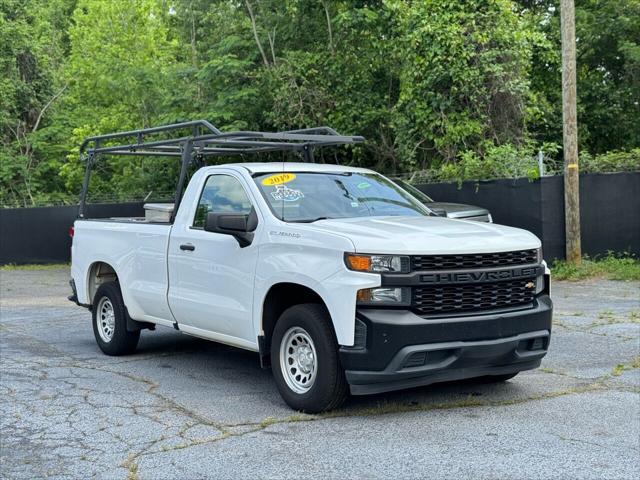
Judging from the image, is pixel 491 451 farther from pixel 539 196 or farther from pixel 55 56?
pixel 55 56

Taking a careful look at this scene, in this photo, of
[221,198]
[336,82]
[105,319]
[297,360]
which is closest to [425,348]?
[297,360]

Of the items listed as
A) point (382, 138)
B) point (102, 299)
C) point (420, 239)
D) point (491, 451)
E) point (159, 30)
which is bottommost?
point (491, 451)

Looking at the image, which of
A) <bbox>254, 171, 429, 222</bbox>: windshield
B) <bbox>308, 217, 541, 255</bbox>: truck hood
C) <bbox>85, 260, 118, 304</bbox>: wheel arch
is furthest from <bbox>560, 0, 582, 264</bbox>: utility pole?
<bbox>85, 260, 118, 304</bbox>: wheel arch

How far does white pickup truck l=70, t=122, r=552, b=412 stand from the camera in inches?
225

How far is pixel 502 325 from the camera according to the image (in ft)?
19.7

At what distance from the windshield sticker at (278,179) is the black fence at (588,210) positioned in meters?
9.27

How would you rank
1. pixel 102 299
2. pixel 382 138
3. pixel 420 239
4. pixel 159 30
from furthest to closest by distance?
pixel 159 30, pixel 382 138, pixel 102 299, pixel 420 239

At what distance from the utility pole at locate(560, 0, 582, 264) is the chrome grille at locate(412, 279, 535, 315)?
358 inches

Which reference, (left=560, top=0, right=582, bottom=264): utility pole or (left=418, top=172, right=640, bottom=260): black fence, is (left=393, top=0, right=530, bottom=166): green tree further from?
(left=418, top=172, right=640, bottom=260): black fence

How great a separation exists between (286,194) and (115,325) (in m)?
2.93

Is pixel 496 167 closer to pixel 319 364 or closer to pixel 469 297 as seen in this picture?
pixel 469 297

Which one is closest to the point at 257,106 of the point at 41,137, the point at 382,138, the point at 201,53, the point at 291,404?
the point at 382,138

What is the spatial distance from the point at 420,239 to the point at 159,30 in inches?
1281

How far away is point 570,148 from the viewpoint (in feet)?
49.1
